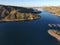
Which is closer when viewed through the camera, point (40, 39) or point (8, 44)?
point (8, 44)

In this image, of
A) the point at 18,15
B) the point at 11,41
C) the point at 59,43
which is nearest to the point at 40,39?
the point at 59,43

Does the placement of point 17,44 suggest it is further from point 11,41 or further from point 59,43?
point 59,43

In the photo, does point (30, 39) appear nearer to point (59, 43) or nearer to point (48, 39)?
point (48, 39)

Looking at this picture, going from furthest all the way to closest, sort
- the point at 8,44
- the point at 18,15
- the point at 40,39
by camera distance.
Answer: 1. the point at 18,15
2. the point at 40,39
3. the point at 8,44

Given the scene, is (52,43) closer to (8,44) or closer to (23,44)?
(23,44)

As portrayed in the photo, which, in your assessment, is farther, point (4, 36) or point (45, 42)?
point (4, 36)

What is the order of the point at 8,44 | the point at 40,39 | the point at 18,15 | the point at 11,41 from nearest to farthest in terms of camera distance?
the point at 8,44 < the point at 11,41 < the point at 40,39 < the point at 18,15

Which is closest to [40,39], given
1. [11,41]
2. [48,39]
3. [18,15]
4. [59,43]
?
[48,39]

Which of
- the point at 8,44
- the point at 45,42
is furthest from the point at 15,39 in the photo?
the point at 45,42

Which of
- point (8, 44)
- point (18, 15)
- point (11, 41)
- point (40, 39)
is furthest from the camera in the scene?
point (18, 15)
